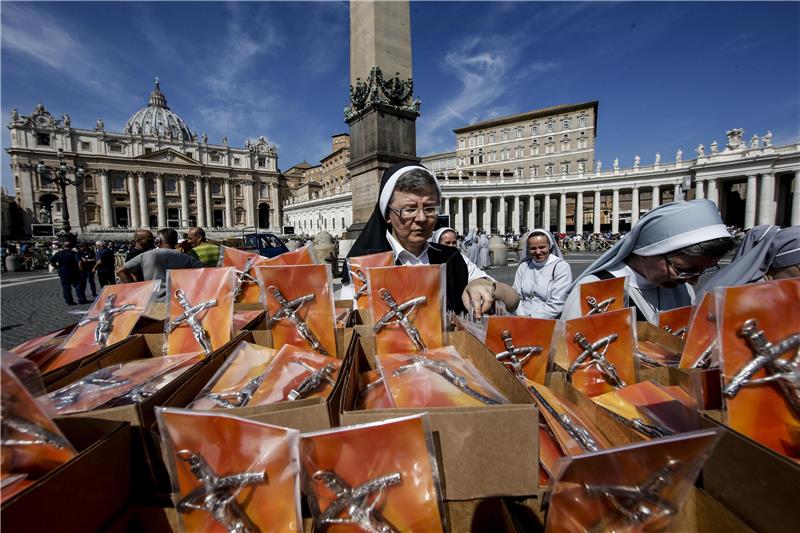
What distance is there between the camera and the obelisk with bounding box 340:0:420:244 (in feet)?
19.2

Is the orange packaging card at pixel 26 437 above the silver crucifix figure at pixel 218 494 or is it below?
above

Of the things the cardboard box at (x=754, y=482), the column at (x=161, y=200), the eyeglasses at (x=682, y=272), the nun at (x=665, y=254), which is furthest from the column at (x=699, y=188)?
the column at (x=161, y=200)

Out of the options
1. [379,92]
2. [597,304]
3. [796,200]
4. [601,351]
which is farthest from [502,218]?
[601,351]

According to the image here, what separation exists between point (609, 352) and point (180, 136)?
85.3 meters

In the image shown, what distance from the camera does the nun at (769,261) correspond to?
6.65 ft

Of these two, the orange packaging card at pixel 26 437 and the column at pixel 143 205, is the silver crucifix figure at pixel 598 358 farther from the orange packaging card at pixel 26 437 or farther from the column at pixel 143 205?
the column at pixel 143 205

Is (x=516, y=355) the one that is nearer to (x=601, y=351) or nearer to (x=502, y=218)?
(x=601, y=351)

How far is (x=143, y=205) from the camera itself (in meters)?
54.4

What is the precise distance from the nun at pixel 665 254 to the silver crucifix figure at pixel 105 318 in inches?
84.1

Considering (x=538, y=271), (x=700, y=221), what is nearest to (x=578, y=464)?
(x=700, y=221)

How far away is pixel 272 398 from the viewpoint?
913mm

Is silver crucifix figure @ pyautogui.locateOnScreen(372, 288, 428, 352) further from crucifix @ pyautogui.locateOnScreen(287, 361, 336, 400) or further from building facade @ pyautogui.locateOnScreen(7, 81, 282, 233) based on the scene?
building facade @ pyautogui.locateOnScreen(7, 81, 282, 233)

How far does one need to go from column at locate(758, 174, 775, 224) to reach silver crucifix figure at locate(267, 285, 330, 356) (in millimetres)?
49236

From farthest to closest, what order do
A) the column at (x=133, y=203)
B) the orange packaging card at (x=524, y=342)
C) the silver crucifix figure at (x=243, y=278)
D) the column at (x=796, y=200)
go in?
the column at (x=133, y=203), the column at (x=796, y=200), the silver crucifix figure at (x=243, y=278), the orange packaging card at (x=524, y=342)
